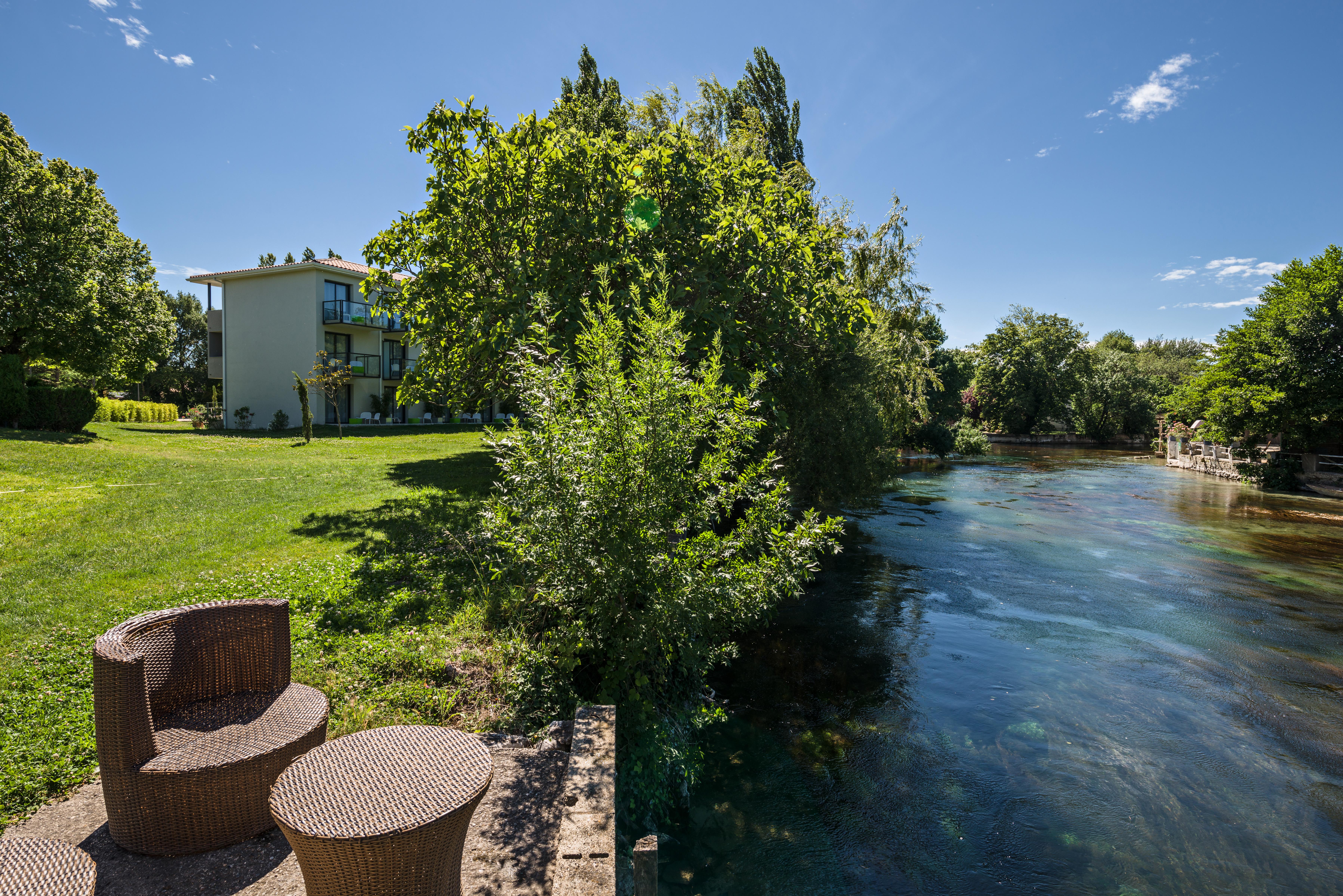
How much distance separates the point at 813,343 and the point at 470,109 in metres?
7.73

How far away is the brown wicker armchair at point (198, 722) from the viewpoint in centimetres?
299

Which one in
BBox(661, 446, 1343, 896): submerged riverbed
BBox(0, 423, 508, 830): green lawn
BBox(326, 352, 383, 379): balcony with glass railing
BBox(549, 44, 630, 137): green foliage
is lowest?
BBox(661, 446, 1343, 896): submerged riverbed

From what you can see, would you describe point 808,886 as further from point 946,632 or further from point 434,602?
point 946,632

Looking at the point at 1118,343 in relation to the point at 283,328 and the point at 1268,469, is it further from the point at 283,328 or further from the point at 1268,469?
the point at 283,328

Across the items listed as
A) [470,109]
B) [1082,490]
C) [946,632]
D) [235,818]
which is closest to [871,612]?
[946,632]

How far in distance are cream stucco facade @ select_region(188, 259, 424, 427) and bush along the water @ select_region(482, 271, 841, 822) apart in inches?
1002

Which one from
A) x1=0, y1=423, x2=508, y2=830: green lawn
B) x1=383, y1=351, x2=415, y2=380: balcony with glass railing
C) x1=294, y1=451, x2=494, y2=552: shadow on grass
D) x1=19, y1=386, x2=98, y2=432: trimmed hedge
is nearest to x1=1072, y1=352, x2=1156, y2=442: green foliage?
x1=383, y1=351, x2=415, y2=380: balcony with glass railing

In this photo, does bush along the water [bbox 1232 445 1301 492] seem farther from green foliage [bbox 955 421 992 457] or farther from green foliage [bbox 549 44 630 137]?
green foliage [bbox 549 44 630 137]

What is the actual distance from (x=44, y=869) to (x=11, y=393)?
21.6 metres

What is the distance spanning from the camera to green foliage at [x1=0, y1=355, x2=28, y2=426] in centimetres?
1695

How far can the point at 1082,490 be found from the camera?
25938 millimetres

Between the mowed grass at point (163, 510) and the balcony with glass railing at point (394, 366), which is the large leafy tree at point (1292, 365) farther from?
the balcony with glass railing at point (394, 366)

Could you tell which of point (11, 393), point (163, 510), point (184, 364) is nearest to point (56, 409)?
point (11, 393)

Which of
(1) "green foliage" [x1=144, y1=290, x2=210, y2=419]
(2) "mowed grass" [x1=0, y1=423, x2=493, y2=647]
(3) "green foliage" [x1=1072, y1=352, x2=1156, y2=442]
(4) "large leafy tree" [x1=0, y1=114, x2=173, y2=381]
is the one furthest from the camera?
(3) "green foliage" [x1=1072, y1=352, x2=1156, y2=442]
